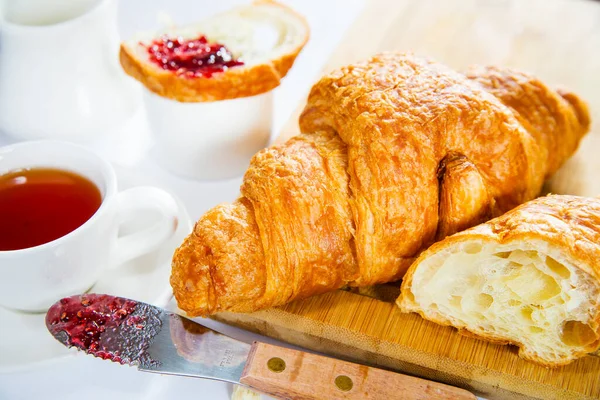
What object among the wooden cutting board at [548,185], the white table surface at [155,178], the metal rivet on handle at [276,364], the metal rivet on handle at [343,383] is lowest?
the white table surface at [155,178]

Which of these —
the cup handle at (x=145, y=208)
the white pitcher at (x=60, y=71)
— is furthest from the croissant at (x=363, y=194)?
the white pitcher at (x=60, y=71)

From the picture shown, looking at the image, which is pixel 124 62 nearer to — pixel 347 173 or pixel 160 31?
pixel 160 31

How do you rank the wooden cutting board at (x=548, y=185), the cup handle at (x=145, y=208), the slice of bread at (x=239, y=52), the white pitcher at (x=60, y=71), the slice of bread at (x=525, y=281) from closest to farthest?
the slice of bread at (x=525, y=281) < the wooden cutting board at (x=548, y=185) < the cup handle at (x=145, y=208) < the slice of bread at (x=239, y=52) < the white pitcher at (x=60, y=71)

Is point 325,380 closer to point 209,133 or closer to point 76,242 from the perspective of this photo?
point 76,242

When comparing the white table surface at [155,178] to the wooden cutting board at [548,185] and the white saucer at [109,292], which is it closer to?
the white saucer at [109,292]

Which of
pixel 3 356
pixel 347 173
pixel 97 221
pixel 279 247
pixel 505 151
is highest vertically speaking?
pixel 505 151

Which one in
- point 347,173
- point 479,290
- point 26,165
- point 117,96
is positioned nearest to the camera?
point 479,290

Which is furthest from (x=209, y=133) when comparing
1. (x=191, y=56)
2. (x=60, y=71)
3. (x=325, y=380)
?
(x=325, y=380)

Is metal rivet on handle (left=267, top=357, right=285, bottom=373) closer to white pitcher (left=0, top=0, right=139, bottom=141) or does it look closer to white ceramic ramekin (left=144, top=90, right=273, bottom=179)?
white ceramic ramekin (left=144, top=90, right=273, bottom=179)

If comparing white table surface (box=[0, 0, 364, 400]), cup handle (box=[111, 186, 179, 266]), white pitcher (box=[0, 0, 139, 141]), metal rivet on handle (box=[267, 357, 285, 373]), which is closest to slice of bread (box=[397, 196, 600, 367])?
metal rivet on handle (box=[267, 357, 285, 373])

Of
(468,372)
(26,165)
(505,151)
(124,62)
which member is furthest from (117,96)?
(468,372)
